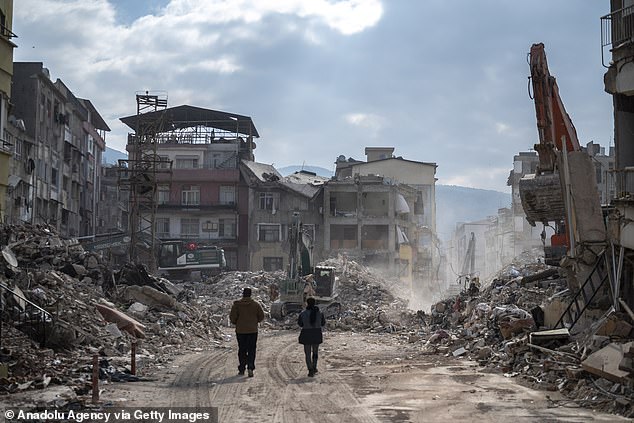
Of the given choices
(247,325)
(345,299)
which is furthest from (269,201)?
(247,325)

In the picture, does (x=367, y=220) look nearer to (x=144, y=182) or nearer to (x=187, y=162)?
(x=187, y=162)

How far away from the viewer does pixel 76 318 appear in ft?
57.5

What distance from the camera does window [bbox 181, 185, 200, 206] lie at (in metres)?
71.2

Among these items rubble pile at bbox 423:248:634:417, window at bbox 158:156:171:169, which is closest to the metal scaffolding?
window at bbox 158:156:171:169

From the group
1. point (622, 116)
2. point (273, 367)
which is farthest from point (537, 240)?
point (273, 367)

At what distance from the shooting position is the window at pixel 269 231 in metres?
70.1

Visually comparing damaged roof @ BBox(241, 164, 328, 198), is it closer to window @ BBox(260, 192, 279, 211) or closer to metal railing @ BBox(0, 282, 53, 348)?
window @ BBox(260, 192, 279, 211)

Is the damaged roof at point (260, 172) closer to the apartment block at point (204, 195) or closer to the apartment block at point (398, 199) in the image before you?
the apartment block at point (204, 195)

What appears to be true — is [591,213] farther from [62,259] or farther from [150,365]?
[62,259]

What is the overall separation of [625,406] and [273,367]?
793 centimetres

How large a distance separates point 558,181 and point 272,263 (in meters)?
51.1

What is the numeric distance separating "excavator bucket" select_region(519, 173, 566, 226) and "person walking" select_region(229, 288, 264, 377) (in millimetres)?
8723

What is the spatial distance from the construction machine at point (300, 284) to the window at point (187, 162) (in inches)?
1491

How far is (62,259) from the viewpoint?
25.5 m
